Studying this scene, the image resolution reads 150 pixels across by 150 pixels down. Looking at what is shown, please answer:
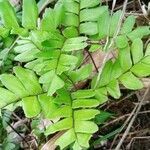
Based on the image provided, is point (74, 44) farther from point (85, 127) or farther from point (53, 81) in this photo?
point (85, 127)

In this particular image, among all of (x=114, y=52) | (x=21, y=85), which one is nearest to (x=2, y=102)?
(x=21, y=85)

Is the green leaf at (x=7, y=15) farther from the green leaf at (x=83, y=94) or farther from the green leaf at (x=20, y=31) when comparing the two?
the green leaf at (x=83, y=94)

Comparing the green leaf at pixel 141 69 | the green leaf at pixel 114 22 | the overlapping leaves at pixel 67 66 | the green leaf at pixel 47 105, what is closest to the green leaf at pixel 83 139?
the overlapping leaves at pixel 67 66

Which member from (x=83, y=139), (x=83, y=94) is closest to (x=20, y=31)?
(x=83, y=94)

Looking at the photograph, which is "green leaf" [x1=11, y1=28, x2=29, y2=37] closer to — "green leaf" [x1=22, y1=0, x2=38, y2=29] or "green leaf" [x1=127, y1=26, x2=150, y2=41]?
"green leaf" [x1=22, y1=0, x2=38, y2=29]

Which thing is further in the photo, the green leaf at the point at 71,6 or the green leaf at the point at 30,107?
the green leaf at the point at 71,6

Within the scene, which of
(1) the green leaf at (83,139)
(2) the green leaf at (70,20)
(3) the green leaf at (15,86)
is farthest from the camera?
(2) the green leaf at (70,20)

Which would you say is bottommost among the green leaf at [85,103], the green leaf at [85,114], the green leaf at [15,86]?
the green leaf at [85,114]
